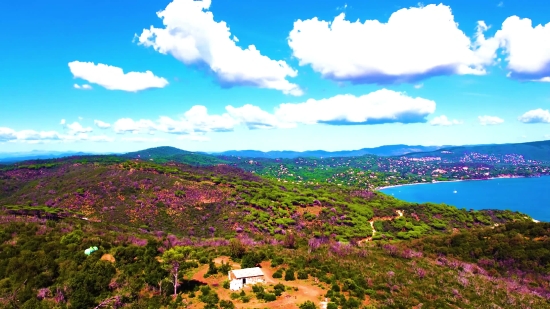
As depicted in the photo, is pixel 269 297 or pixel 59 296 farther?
pixel 269 297

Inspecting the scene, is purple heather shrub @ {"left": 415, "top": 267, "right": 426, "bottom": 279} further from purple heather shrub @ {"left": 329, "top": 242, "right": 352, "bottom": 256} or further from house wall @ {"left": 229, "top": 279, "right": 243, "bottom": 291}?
house wall @ {"left": 229, "top": 279, "right": 243, "bottom": 291}

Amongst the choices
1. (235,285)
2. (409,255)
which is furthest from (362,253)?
(235,285)

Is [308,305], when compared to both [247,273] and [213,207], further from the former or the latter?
[213,207]

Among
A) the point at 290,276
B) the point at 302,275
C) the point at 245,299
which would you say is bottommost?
the point at 302,275

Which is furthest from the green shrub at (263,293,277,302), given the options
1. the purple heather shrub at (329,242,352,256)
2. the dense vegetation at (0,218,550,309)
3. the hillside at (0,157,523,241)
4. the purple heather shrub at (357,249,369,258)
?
the hillside at (0,157,523,241)

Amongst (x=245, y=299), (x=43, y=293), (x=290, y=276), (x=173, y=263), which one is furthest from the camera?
(x=290, y=276)

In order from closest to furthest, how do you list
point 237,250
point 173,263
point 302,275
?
point 173,263 < point 302,275 < point 237,250

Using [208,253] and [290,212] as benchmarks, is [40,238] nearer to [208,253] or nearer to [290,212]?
[208,253]

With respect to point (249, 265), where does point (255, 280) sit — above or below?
above

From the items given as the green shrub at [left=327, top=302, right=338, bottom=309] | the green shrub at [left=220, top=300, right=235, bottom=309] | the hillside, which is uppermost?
the green shrub at [left=220, top=300, right=235, bottom=309]

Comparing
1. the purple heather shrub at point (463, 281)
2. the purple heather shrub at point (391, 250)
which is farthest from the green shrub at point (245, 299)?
the purple heather shrub at point (391, 250)
